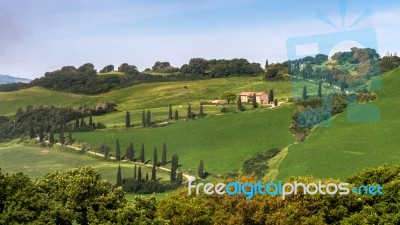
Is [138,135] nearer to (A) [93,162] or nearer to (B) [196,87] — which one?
(A) [93,162]

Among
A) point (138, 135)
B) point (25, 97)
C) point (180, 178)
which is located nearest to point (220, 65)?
point (25, 97)

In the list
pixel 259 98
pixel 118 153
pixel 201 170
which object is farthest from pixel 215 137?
pixel 259 98

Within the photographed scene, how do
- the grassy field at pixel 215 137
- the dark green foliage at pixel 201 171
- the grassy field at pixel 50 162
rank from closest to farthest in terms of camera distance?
the dark green foliage at pixel 201 171 < the grassy field at pixel 50 162 < the grassy field at pixel 215 137

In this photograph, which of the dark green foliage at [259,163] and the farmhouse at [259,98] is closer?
the dark green foliage at [259,163]

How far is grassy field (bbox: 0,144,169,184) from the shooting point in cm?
7381

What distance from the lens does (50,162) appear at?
81.3m

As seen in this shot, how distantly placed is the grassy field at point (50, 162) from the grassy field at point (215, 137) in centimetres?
586

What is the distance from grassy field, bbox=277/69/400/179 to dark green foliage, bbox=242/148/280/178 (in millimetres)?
3120

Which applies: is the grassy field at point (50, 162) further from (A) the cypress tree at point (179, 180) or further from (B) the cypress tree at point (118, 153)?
(A) the cypress tree at point (179, 180)

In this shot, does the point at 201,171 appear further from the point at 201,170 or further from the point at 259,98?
the point at 259,98

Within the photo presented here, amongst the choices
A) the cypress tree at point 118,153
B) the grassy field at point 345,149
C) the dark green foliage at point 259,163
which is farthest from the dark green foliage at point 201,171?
the cypress tree at point 118,153

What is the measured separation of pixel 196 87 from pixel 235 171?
74508 mm

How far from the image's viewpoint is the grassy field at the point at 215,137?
75500mm

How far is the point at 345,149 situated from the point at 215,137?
28.0 m
